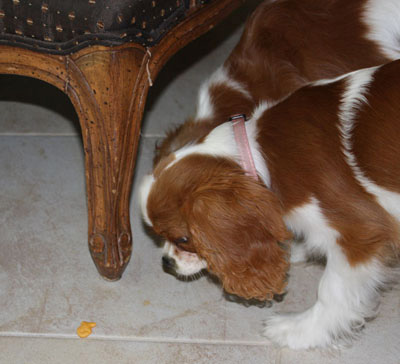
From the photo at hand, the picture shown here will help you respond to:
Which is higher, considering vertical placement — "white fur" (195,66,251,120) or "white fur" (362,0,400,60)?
"white fur" (362,0,400,60)

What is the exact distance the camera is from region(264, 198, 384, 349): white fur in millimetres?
2035

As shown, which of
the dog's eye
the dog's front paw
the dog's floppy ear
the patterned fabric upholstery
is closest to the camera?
the patterned fabric upholstery

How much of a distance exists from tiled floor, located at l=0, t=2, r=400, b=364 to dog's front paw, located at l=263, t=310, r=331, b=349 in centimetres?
4

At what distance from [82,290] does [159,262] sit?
0.35 meters

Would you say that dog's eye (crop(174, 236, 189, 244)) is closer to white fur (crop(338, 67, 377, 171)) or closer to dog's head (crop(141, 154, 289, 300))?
dog's head (crop(141, 154, 289, 300))

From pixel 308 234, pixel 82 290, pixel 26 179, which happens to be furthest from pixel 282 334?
pixel 26 179

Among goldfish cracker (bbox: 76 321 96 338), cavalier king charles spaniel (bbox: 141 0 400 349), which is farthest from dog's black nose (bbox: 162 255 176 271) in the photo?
goldfish cracker (bbox: 76 321 96 338)

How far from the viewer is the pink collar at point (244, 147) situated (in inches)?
80.0

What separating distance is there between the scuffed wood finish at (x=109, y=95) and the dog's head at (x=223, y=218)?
0.16 m

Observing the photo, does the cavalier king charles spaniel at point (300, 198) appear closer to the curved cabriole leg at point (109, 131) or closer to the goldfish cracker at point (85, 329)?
the curved cabriole leg at point (109, 131)

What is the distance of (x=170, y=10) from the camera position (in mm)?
2041

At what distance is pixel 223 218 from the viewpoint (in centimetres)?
196

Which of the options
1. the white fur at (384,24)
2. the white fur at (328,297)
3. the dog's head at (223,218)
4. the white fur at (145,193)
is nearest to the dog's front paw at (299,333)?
the white fur at (328,297)

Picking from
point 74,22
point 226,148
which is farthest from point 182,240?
point 74,22
